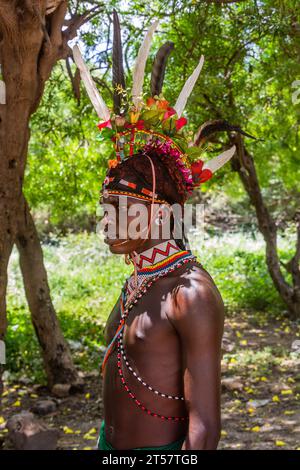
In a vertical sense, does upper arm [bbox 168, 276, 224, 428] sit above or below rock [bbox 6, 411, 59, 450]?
above

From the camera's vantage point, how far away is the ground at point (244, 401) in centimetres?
528

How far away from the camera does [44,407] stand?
6129mm

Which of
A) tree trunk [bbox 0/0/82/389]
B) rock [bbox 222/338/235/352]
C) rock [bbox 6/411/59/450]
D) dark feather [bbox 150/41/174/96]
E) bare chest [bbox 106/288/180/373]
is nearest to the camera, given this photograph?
bare chest [bbox 106/288/180/373]

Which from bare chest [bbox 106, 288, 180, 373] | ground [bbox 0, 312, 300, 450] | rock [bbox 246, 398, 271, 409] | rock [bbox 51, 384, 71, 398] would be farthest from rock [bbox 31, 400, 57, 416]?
bare chest [bbox 106, 288, 180, 373]

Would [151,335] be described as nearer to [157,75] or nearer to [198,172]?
[198,172]

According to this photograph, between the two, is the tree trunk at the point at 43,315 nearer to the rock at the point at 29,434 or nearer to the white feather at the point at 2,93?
the rock at the point at 29,434

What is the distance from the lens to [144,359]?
2066mm

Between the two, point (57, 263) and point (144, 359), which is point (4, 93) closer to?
point (144, 359)

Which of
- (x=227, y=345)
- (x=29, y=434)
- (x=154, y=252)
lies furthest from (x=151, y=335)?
(x=227, y=345)

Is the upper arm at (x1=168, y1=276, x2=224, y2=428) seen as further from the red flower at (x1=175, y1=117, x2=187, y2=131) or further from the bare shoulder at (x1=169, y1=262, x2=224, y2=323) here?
the red flower at (x1=175, y1=117, x2=187, y2=131)

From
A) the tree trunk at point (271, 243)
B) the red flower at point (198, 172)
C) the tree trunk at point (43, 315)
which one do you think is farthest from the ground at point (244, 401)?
the red flower at point (198, 172)

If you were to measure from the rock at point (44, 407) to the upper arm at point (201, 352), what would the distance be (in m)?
4.53

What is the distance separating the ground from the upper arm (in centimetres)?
340

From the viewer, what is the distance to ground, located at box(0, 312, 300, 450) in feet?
17.3
